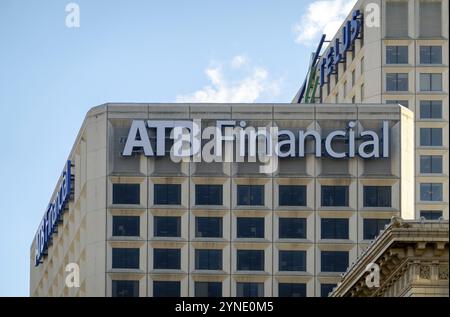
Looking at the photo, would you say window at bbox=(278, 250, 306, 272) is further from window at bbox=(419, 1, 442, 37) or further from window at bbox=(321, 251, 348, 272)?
window at bbox=(419, 1, 442, 37)

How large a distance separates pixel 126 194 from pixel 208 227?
20.8ft

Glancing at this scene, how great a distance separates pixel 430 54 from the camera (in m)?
182

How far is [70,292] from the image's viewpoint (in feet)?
505

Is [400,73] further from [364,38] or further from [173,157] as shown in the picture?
[173,157]

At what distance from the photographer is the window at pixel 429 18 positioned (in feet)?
598

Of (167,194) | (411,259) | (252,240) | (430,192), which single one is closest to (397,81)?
(430,192)

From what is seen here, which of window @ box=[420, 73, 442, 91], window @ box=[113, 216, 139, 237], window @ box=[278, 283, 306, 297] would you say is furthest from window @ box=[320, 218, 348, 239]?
window @ box=[420, 73, 442, 91]

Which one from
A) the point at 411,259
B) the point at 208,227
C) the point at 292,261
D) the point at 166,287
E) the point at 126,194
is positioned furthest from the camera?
the point at 208,227

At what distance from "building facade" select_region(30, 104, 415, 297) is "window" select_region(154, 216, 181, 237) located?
10 cm

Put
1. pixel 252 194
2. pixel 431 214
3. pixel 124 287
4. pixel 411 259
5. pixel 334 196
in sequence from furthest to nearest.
A: pixel 431 214 < pixel 252 194 < pixel 334 196 < pixel 124 287 < pixel 411 259

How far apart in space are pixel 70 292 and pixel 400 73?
1696 inches

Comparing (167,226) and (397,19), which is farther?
(397,19)

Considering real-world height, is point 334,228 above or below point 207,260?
above

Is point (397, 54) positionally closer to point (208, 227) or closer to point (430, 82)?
point (430, 82)
